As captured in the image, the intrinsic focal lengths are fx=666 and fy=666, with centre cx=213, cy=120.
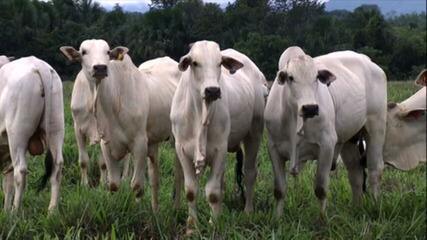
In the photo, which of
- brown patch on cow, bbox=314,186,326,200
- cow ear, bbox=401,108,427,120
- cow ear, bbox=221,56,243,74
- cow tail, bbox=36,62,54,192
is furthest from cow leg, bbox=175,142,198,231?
cow ear, bbox=401,108,427,120

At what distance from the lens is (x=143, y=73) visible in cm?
662

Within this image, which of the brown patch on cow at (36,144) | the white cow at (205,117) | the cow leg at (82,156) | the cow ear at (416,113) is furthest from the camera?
the cow leg at (82,156)

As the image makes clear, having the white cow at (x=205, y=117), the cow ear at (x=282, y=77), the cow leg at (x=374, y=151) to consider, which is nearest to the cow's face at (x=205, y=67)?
the white cow at (x=205, y=117)

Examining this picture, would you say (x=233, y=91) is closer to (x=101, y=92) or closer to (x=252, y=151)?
(x=252, y=151)

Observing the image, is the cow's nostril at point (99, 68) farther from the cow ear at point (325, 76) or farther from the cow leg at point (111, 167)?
the cow ear at point (325, 76)

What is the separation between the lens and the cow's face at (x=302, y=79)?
479 cm

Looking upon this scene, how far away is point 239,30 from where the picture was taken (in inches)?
180

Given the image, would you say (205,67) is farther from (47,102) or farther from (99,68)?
(47,102)

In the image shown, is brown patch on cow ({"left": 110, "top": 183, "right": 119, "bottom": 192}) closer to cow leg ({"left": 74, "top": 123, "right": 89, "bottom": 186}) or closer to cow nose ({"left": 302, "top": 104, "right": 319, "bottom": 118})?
cow leg ({"left": 74, "top": 123, "right": 89, "bottom": 186})

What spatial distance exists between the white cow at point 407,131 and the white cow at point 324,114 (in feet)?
1.64

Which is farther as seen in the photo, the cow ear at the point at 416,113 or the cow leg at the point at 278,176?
the cow leg at the point at 278,176

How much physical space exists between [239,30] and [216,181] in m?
1.23

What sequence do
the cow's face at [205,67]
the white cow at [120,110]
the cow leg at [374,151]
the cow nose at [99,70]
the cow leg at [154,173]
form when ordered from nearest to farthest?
the cow's face at [205,67] → the cow nose at [99,70] → the white cow at [120,110] → the cow leg at [374,151] → the cow leg at [154,173]

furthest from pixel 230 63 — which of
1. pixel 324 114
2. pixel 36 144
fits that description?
pixel 36 144
